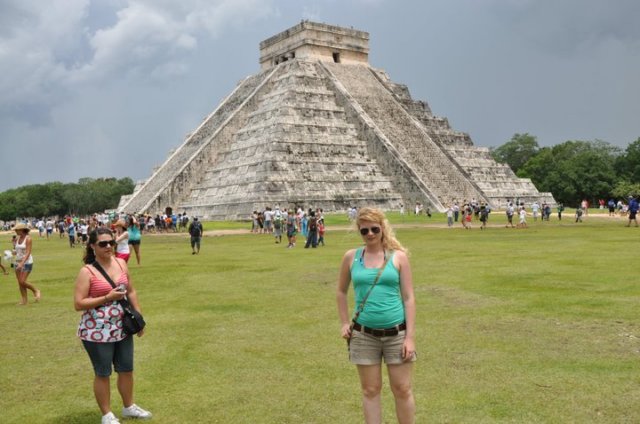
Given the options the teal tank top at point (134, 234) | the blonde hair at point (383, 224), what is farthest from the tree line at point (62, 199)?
the blonde hair at point (383, 224)

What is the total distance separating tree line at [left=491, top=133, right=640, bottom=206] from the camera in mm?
73125

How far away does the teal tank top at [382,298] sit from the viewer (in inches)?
192

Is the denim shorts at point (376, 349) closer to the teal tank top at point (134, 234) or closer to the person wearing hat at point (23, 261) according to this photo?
the person wearing hat at point (23, 261)

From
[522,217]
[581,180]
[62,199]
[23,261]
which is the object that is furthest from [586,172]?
[62,199]

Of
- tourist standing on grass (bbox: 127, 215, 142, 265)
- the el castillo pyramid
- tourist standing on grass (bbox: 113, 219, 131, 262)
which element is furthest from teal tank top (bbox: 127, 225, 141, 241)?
the el castillo pyramid

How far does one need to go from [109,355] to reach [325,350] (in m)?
2.93

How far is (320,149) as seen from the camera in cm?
4372

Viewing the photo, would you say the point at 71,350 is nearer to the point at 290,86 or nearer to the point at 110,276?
the point at 110,276

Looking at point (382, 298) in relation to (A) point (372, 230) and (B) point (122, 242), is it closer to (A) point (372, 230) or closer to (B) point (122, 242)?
(A) point (372, 230)

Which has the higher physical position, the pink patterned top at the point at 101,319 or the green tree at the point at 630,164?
the green tree at the point at 630,164

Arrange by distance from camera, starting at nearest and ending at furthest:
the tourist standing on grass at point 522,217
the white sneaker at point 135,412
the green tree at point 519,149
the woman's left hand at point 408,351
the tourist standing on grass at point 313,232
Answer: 1. the woman's left hand at point 408,351
2. the white sneaker at point 135,412
3. the tourist standing on grass at point 313,232
4. the tourist standing on grass at point 522,217
5. the green tree at point 519,149

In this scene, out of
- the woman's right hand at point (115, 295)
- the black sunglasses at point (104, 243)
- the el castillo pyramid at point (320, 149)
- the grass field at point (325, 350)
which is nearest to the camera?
the woman's right hand at point (115, 295)

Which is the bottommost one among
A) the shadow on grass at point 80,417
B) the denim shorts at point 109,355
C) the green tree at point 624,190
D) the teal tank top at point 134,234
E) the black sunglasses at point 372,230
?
the shadow on grass at point 80,417

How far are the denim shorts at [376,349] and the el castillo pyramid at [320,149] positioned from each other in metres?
33.3
